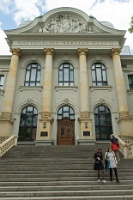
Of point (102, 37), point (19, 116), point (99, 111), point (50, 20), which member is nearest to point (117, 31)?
point (102, 37)

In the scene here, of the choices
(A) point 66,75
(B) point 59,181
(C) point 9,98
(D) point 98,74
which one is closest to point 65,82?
(A) point 66,75

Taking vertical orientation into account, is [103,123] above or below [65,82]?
below

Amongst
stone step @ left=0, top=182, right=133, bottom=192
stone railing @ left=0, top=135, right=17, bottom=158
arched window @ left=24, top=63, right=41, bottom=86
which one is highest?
arched window @ left=24, top=63, right=41, bottom=86

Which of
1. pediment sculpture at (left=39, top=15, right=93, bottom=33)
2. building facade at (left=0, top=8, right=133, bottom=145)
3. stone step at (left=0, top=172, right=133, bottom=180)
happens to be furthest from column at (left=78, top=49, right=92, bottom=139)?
stone step at (left=0, top=172, right=133, bottom=180)

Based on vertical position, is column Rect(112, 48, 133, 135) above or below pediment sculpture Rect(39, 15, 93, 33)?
below

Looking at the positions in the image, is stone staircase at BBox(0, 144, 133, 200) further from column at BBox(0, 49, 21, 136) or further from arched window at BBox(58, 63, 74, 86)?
arched window at BBox(58, 63, 74, 86)

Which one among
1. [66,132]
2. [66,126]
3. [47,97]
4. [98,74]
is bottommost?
[66,132]

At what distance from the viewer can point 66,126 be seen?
18.4 metres

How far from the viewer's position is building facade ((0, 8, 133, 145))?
1802cm

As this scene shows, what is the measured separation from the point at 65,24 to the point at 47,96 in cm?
1028

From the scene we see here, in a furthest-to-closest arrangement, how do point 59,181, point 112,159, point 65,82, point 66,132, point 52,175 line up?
point 65,82, point 66,132, point 52,175, point 112,159, point 59,181

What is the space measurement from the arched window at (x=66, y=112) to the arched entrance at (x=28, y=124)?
255 centimetres

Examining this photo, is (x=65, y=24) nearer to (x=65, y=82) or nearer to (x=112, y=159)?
(x=65, y=82)

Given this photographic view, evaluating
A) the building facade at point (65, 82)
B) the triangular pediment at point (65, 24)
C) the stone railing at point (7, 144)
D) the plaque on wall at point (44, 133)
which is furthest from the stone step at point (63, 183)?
the triangular pediment at point (65, 24)
